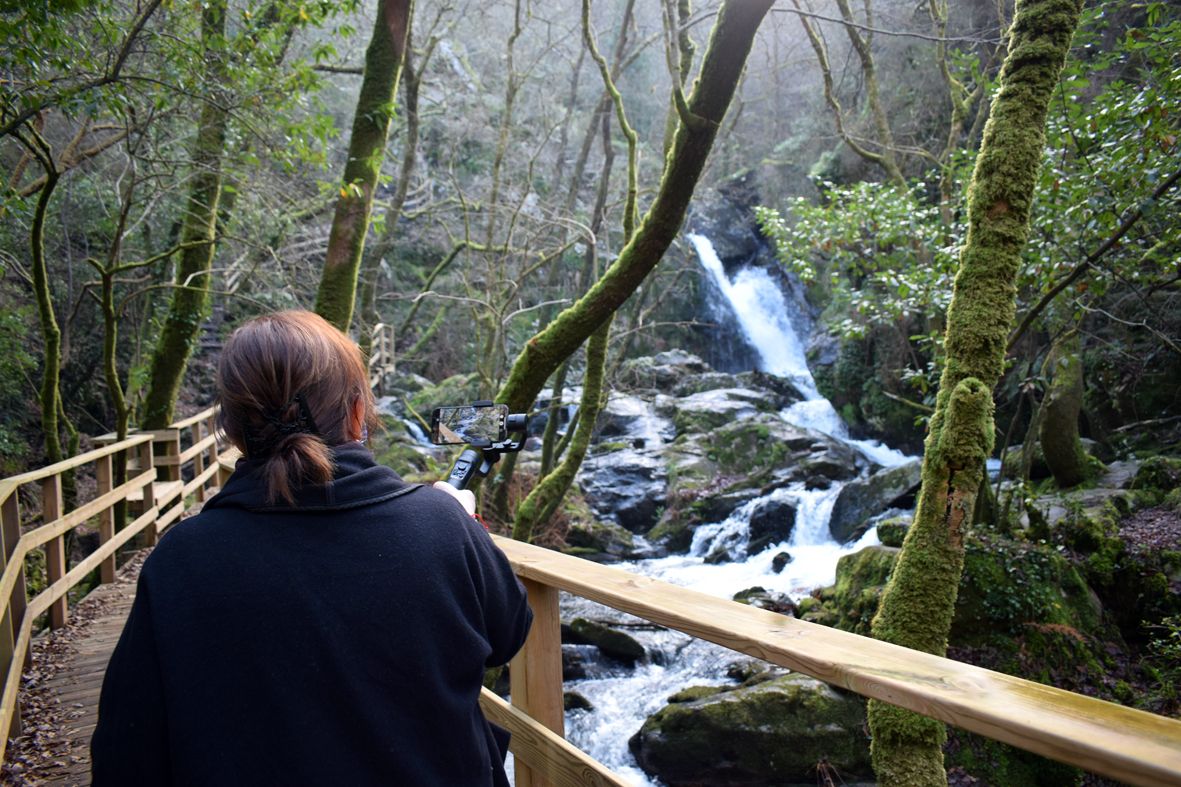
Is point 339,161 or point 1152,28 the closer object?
point 1152,28

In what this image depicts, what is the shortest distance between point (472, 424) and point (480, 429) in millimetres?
24

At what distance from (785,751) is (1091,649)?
2446mm

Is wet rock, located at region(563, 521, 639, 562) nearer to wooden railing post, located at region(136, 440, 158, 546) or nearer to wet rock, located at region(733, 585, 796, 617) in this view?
wet rock, located at region(733, 585, 796, 617)

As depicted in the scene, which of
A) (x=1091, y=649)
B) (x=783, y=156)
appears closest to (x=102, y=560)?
(x=1091, y=649)

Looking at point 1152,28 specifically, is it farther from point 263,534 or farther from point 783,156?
point 783,156

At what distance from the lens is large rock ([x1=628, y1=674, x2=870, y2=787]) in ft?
16.0

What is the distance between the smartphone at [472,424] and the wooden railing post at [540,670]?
1.53ft

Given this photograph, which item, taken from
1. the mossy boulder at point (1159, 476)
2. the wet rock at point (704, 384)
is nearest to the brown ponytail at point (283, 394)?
the mossy boulder at point (1159, 476)

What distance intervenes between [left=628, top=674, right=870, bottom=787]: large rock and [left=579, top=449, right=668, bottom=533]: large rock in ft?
22.3

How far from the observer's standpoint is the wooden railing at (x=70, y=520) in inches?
140

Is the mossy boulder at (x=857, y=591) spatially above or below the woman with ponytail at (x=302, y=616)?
below

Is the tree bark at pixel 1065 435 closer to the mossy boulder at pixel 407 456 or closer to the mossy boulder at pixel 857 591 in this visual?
the mossy boulder at pixel 857 591

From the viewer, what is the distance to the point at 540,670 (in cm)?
197

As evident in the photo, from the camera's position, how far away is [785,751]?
4.91 meters
